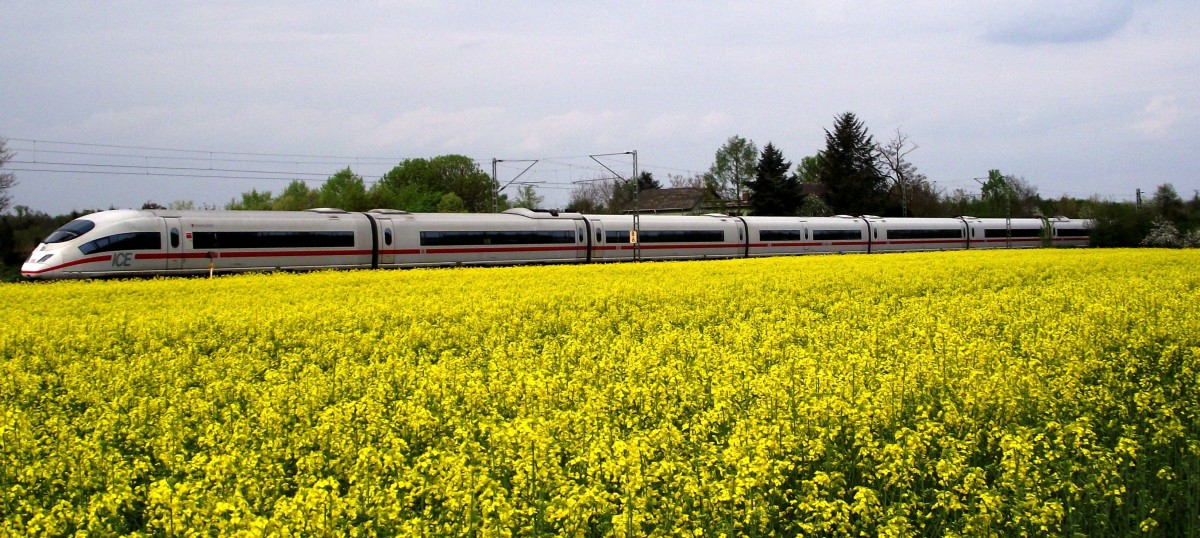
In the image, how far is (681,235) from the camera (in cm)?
4784

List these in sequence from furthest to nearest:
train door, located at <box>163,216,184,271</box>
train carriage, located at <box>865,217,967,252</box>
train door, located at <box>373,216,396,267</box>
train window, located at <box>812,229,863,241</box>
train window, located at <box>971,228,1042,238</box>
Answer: train window, located at <box>971,228,1042,238</box>
train carriage, located at <box>865,217,967,252</box>
train window, located at <box>812,229,863,241</box>
train door, located at <box>373,216,396,267</box>
train door, located at <box>163,216,184,271</box>

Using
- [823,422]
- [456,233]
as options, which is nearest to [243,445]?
[823,422]

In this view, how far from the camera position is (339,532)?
15.4ft

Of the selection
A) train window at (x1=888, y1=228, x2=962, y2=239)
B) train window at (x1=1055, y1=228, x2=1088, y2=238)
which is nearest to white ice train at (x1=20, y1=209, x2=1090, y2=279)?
train window at (x1=888, y1=228, x2=962, y2=239)

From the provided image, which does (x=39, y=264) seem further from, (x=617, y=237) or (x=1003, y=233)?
(x=1003, y=233)

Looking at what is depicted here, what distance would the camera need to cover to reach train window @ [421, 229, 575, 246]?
123 feet

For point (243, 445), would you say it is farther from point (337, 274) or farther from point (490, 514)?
point (337, 274)

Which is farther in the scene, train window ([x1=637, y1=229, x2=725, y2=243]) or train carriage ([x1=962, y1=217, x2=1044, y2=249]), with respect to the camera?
train carriage ([x1=962, y1=217, x2=1044, y2=249])

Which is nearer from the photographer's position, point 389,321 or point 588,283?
point 389,321

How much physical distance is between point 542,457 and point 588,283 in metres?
18.7

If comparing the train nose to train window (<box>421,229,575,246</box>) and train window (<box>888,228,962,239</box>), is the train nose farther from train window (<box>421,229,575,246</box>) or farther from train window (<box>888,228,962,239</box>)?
train window (<box>888,228,962,239</box>)

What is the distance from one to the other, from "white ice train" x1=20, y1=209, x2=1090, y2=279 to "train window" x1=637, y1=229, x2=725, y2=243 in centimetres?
5

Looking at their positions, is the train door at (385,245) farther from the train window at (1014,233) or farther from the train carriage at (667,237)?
the train window at (1014,233)

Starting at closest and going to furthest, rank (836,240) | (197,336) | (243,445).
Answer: (243,445)
(197,336)
(836,240)
